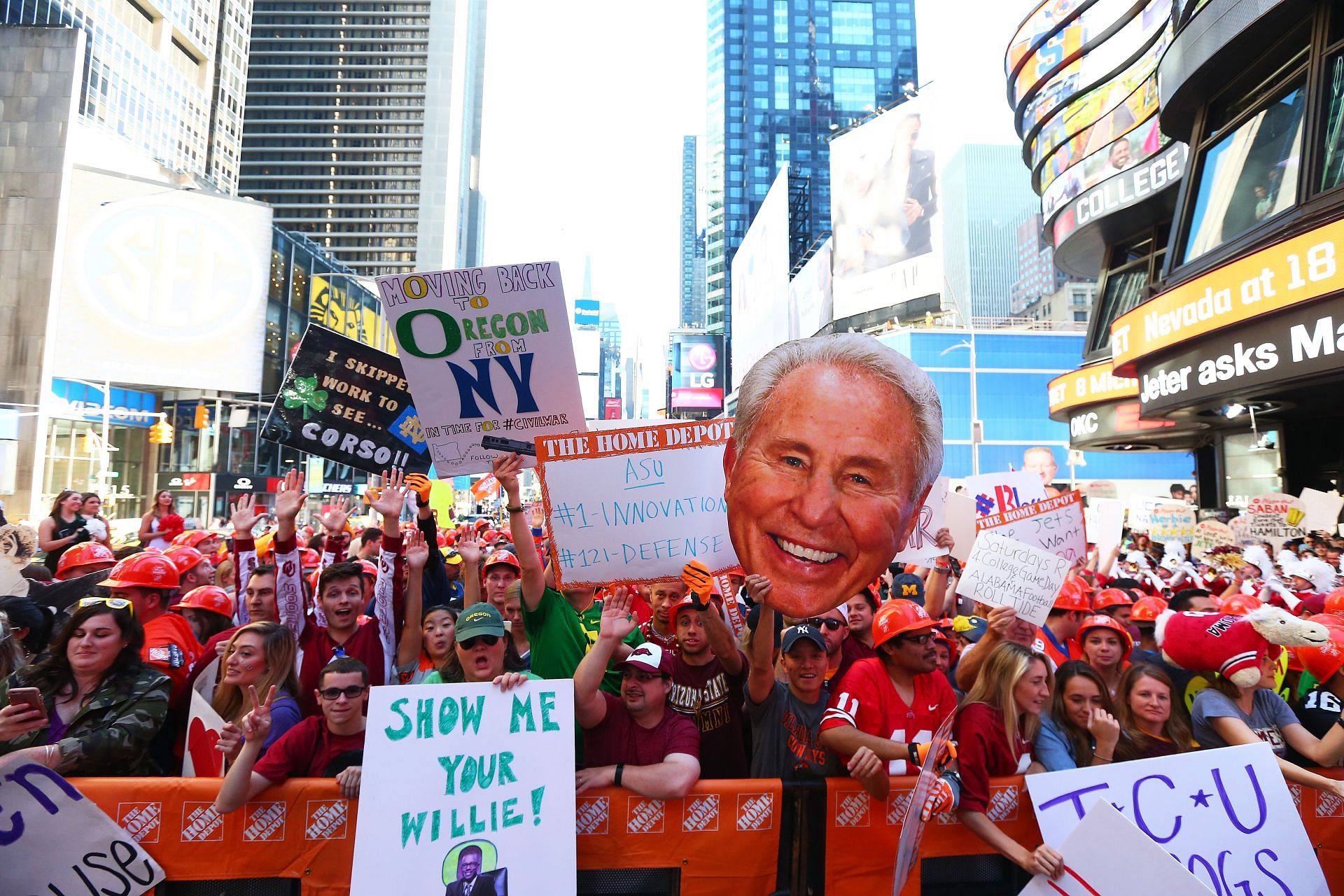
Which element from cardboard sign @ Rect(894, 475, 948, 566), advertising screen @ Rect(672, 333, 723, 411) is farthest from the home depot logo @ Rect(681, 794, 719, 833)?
advertising screen @ Rect(672, 333, 723, 411)

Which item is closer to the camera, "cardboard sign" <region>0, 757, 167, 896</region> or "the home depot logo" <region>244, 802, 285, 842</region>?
"cardboard sign" <region>0, 757, 167, 896</region>

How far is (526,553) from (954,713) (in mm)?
2209

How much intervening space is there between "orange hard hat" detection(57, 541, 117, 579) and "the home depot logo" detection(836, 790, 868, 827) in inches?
256

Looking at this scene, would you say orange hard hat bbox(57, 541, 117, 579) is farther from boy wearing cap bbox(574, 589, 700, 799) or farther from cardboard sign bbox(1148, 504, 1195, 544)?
cardboard sign bbox(1148, 504, 1195, 544)

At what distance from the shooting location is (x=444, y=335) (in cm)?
471

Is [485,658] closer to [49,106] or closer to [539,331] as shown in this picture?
[539,331]

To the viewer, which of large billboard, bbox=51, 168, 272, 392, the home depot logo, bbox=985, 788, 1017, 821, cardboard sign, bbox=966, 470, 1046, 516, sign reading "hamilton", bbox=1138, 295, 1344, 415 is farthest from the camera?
large billboard, bbox=51, 168, 272, 392

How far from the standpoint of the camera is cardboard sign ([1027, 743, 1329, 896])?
123 inches

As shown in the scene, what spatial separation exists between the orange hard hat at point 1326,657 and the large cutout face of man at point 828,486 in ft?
7.87

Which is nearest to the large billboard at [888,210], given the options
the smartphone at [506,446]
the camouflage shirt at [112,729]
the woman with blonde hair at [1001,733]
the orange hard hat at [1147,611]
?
the orange hard hat at [1147,611]

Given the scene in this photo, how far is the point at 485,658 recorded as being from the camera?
142 inches

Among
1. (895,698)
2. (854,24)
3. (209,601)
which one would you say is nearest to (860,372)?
(895,698)

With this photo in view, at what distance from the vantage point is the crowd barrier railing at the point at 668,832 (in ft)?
10.5

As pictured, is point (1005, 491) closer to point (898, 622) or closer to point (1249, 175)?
point (898, 622)
